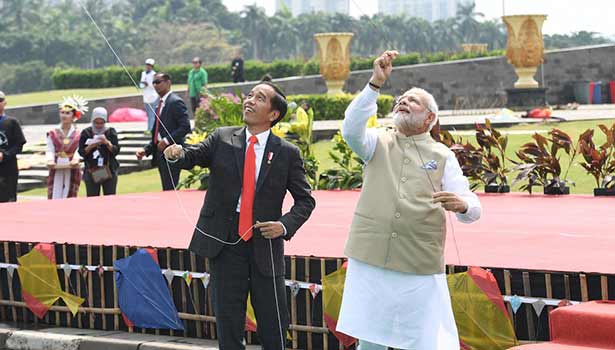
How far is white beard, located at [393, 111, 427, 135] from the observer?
6367mm

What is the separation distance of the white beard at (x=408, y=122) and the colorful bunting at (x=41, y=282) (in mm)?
3842

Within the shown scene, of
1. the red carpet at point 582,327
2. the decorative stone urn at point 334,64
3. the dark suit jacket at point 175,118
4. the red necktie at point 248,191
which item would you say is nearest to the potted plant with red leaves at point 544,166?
the dark suit jacket at point 175,118

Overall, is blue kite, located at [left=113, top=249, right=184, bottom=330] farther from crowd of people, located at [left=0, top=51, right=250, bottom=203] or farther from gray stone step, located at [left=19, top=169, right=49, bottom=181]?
gray stone step, located at [left=19, top=169, right=49, bottom=181]

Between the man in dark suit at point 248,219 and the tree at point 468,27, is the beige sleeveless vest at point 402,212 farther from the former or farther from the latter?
the tree at point 468,27

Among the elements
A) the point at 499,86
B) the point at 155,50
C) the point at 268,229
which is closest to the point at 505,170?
the point at 268,229

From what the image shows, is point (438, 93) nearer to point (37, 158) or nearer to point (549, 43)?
point (37, 158)

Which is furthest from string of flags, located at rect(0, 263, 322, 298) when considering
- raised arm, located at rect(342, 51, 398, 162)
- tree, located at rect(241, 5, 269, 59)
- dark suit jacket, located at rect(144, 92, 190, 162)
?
tree, located at rect(241, 5, 269, 59)

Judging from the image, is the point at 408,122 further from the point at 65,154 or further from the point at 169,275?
the point at 65,154

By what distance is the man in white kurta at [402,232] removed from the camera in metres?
6.34

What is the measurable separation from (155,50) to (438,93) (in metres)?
49.8

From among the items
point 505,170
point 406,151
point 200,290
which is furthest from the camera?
point 505,170

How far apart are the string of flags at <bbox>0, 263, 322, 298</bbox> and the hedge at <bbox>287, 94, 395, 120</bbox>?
60.1ft

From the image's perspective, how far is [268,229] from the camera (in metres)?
7.06

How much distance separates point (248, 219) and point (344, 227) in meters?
3.28
